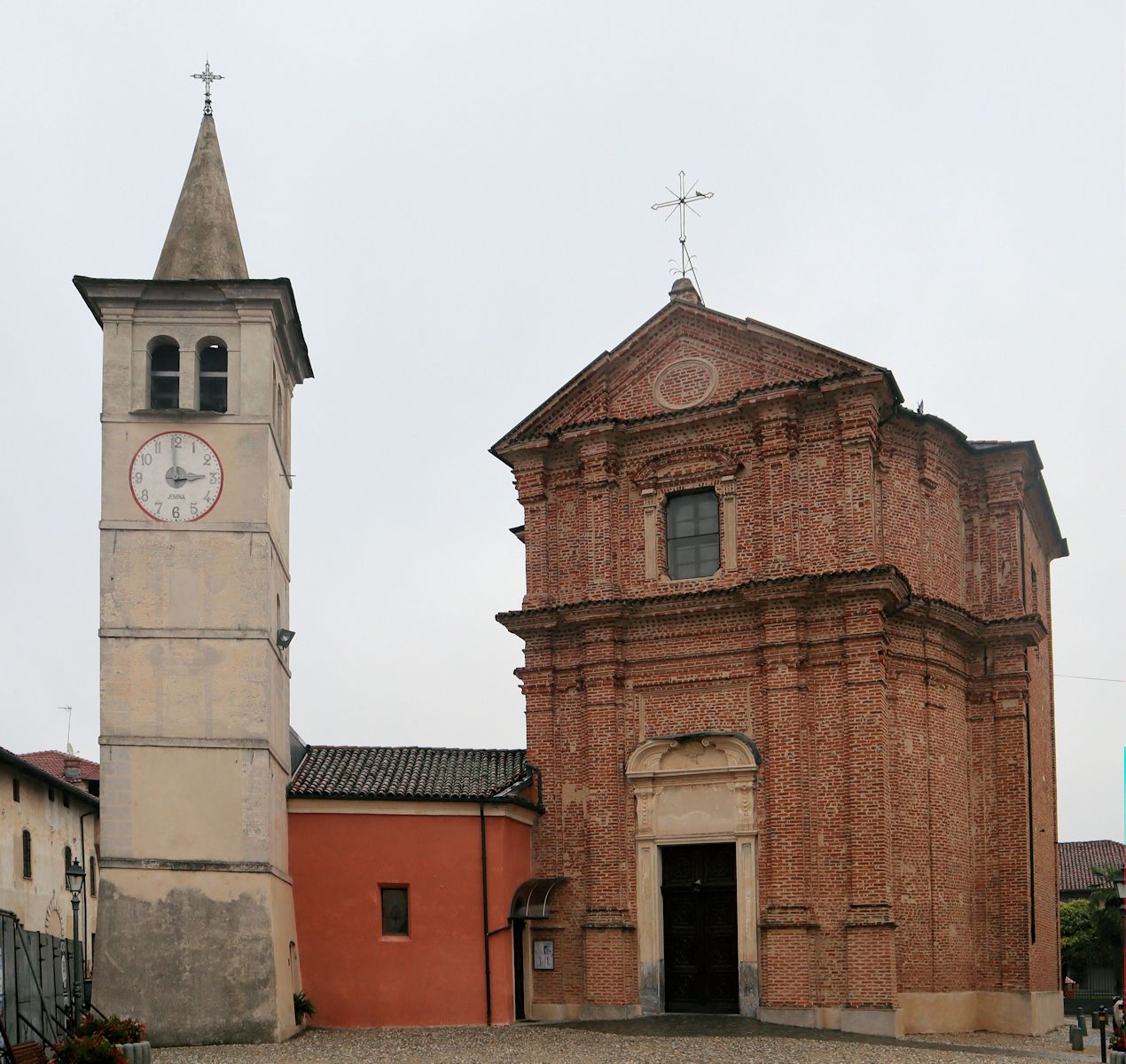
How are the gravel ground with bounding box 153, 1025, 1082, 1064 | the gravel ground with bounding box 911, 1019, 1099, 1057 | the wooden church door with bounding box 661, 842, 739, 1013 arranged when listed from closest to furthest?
1. the gravel ground with bounding box 153, 1025, 1082, 1064
2. the gravel ground with bounding box 911, 1019, 1099, 1057
3. the wooden church door with bounding box 661, 842, 739, 1013

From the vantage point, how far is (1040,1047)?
23.4 m

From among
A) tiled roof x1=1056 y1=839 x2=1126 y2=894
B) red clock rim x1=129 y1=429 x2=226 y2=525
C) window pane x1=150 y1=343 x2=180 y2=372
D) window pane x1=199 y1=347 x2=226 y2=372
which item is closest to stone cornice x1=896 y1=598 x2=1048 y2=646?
red clock rim x1=129 y1=429 x2=226 y2=525

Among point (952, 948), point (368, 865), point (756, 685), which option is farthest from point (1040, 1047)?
point (368, 865)

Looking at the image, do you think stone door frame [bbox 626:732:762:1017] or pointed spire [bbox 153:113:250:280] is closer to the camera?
stone door frame [bbox 626:732:762:1017]

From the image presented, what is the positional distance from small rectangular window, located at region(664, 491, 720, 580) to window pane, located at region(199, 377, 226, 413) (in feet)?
25.0

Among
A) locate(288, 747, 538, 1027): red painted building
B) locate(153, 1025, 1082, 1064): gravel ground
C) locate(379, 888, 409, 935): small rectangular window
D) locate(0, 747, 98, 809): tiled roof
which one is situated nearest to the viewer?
locate(153, 1025, 1082, 1064): gravel ground

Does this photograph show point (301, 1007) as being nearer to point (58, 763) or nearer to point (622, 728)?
point (622, 728)

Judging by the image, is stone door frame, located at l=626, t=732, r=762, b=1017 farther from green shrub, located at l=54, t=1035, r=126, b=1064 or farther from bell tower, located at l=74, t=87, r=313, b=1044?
green shrub, located at l=54, t=1035, r=126, b=1064

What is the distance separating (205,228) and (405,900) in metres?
11.6

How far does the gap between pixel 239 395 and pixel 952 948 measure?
1436 centimetres

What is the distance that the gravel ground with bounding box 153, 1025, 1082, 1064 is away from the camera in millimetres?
19766

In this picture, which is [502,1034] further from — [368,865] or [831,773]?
[831,773]


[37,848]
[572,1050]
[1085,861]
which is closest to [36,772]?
[37,848]

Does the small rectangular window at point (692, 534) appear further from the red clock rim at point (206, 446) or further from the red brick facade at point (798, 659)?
the red clock rim at point (206, 446)
